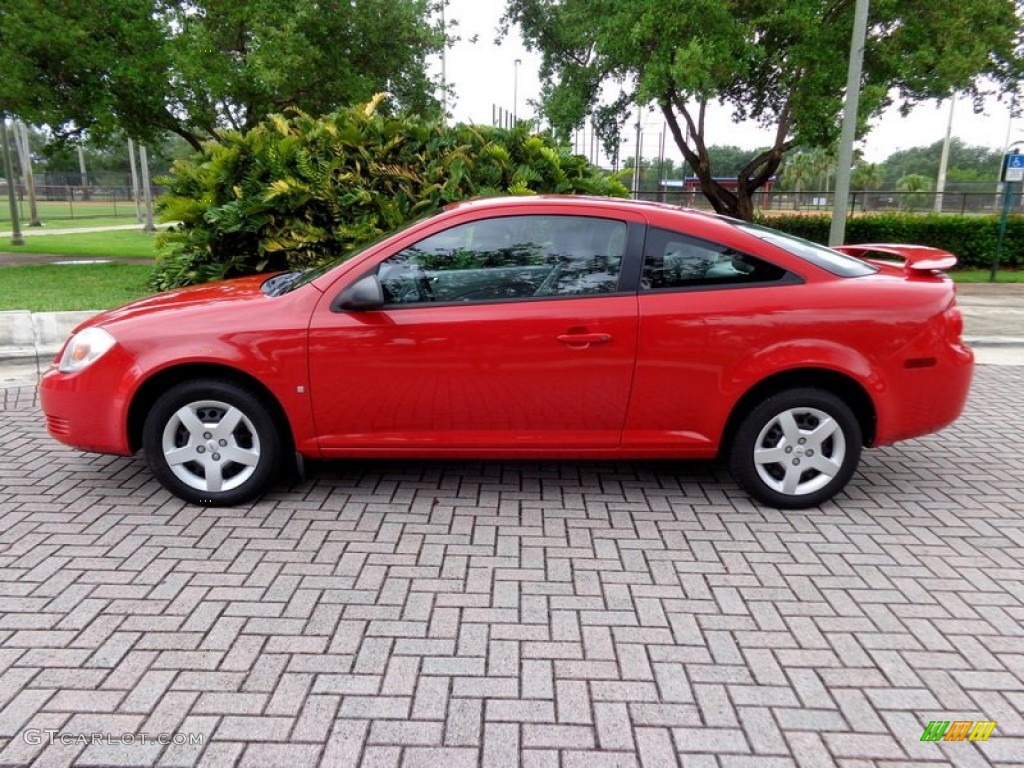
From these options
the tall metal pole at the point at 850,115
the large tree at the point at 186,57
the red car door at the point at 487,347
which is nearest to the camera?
the red car door at the point at 487,347

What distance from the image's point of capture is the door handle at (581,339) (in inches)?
152

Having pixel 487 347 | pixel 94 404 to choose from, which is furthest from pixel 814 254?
pixel 94 404

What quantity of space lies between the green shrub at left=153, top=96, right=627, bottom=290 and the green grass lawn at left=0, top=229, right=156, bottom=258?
29.3 feet

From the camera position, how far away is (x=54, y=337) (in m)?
7.53

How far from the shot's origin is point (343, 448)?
4.04 m

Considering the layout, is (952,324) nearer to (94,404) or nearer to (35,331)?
(94,404)

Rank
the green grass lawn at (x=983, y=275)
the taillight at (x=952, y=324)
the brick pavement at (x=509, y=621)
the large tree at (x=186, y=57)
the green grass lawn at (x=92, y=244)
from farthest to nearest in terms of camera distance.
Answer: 1. the green grass lawn at (x=92, y=244)
2. the green grass lawn at (x=983, y=275)
3. the large tree at (x=186, y=57)
4. the taillight at (x=952, y=324)
5. the brick pavement at (x=509, y=621)

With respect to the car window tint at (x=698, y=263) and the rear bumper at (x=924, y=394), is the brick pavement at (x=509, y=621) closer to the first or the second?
the rear bumper at (x=924, y=394)

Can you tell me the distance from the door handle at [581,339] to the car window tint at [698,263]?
473 mm

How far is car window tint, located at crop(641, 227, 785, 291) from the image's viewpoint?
3.98 meters

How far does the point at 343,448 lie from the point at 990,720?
3053 millimetres

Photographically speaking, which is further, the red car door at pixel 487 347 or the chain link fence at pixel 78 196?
the chain link fence at pixel 78 196

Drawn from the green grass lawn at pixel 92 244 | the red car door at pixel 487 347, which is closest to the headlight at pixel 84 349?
the red car door at pixel 487 347

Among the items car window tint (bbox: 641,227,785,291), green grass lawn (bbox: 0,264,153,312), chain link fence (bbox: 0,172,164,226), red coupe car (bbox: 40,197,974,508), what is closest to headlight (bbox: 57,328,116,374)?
red coupe car (bbox: 40,197,974,508)
